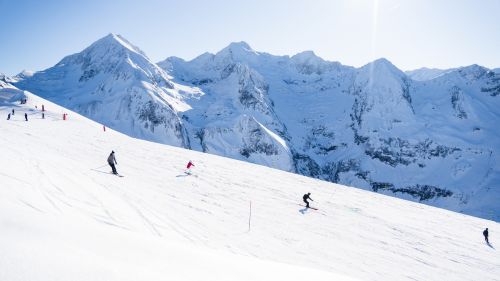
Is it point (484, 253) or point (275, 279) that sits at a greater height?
point (275, 279)

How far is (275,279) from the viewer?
5105 mm

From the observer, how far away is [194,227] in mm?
14320

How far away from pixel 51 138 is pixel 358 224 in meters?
28.0

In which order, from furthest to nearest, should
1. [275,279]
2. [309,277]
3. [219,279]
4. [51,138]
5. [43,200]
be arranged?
[51,138], [43,200], [309,277], [275,279], [219,279]

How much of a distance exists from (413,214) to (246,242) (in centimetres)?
2013

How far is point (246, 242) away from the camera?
13.9 meters

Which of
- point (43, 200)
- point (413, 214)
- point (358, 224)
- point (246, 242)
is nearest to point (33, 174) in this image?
point (43, 200)

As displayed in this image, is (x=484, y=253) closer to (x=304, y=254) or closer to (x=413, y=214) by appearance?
(x=413, y=214)

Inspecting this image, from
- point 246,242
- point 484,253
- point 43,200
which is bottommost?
point 484,253

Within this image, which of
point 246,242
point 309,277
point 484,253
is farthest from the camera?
point 484,253

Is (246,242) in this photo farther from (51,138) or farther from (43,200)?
(51,138)

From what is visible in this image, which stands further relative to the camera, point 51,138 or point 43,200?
point 51,138

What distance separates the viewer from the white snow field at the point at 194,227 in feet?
14.4

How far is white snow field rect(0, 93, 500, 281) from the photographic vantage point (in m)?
4.40
